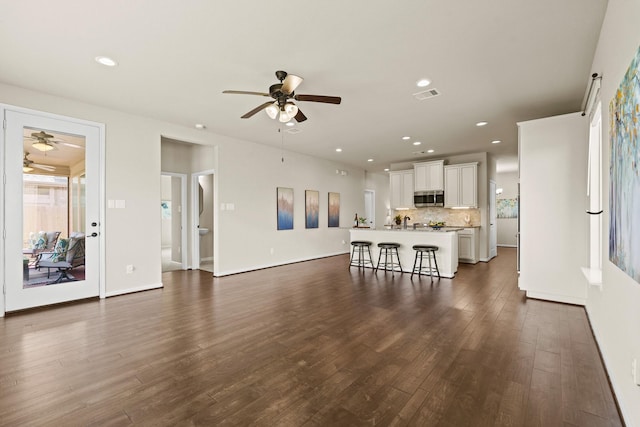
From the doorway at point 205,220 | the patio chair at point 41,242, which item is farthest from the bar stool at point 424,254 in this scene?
the patio chair at point 41,242

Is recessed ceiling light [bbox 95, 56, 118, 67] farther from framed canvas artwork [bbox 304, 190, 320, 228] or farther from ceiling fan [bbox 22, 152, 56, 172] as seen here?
framed canvas artwork [bbox 304, 190, 320, 228]

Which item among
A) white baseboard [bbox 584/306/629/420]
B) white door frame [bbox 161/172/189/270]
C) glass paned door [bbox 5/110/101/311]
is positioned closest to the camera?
white baseboard [bbox 584/306/629/420]

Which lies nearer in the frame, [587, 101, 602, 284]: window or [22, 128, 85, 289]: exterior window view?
[587, 101, 602, 284]: window

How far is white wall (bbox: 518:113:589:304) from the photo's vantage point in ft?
12.6

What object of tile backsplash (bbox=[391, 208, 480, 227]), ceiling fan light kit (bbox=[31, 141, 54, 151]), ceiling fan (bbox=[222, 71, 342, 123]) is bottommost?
tile backsplash (bbox=[391, 208, 480, 227])

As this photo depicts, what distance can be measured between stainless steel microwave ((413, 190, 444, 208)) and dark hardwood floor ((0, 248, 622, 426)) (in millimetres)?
4029

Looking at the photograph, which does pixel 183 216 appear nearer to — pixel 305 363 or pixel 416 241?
pixel 416 241

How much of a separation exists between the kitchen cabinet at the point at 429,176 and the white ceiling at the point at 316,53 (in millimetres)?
3112

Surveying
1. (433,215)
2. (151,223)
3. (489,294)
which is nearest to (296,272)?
(151,223)

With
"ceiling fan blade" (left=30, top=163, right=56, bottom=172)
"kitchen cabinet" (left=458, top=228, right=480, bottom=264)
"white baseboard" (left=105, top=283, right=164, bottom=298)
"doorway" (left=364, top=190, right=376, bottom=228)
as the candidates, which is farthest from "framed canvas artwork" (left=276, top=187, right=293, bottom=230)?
"doorway" (left=364, top=190, right=376, bottom=228)

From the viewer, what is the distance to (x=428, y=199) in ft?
27.1

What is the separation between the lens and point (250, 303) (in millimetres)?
4109

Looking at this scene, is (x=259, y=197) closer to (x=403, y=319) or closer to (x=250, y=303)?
(x=250, y=303)

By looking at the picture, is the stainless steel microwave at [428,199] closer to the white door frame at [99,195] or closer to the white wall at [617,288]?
the white wall at [617,288]
